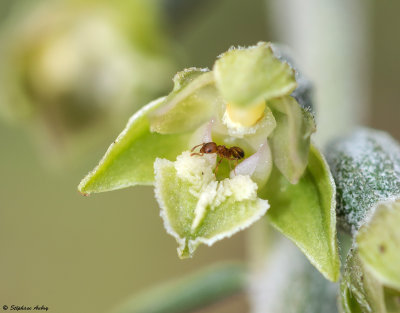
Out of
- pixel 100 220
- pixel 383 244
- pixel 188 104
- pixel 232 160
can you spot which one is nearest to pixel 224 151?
pixel 232 160

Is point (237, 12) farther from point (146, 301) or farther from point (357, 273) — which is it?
point (357, 273)

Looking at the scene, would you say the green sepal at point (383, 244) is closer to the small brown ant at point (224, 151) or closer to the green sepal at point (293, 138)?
the green sepal at point (293, 138)

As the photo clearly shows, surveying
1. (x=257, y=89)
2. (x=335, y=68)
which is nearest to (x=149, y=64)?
(x=335, y=68)

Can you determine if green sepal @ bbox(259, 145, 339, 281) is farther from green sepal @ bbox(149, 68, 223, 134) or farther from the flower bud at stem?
green sepal @ bbox(149, 68, 223, 134)

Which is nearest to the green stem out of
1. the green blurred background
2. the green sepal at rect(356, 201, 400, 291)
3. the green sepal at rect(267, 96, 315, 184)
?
the green sepal at rect(267, 96, 315, 184)

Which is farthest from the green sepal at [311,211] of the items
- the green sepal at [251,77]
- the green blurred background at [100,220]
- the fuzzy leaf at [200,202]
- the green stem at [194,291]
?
the green blurred background at [100,220]
